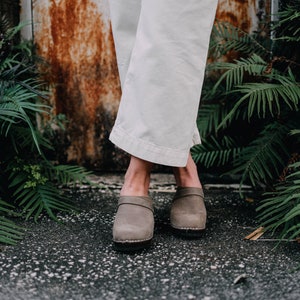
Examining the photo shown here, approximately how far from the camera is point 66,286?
1222 millimetres

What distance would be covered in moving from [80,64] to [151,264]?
1.17m

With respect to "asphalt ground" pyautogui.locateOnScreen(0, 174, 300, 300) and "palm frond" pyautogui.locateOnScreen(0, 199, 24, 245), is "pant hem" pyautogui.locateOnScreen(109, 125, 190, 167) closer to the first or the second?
"asphalt ground" pyautogui.locateOnScreen(0, 174, 300, 300)

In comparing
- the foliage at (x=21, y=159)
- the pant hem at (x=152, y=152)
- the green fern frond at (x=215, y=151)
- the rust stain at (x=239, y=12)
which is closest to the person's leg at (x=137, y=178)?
the pant hem at (x=152, y=152)

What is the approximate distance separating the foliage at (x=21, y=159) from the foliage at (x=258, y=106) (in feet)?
1.97

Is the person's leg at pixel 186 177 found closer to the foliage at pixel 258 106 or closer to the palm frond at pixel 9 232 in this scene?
the foliage at pixel 258 106

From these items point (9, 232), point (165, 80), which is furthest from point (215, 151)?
point (9, 232)

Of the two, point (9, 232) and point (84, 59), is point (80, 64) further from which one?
point (9, 232)

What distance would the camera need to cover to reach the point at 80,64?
7.41 feet

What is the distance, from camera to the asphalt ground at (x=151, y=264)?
1192 millimetres

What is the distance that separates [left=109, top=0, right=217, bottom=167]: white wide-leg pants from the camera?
1.37 meters

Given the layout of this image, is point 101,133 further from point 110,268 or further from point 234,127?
point 110,268

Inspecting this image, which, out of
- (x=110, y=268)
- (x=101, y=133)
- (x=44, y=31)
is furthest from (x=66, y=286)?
(x=44, y=31)

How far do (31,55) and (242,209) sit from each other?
1.03 metres

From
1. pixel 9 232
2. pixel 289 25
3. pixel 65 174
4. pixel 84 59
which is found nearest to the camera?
pixel 9 232
